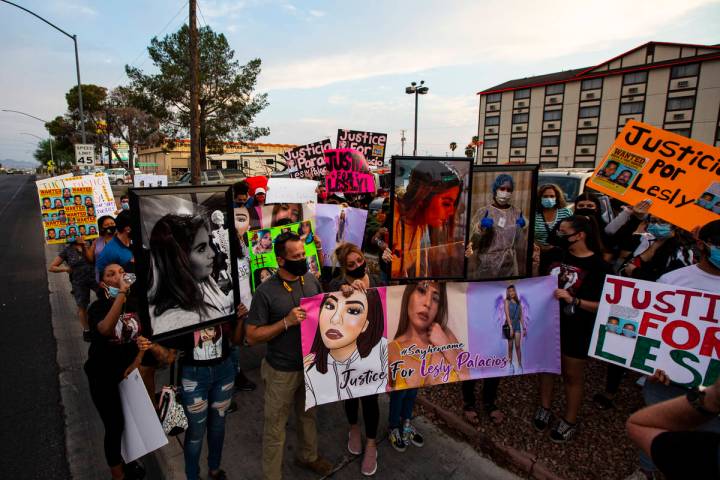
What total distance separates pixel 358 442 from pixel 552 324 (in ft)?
6.35

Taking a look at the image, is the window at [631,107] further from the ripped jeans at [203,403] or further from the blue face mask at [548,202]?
the ripped jeans at [203,403]

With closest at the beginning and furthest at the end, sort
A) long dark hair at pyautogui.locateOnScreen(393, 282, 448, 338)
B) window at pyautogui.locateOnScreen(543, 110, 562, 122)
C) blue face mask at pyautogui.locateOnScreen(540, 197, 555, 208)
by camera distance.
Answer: long dark hair at pyautogui.locateOnScreen(393, 282, 448, 338)
blue face mask at pyautogui.locateOnScreen(540, 197, 555, 208)
window at pyautogui.locateOnScreen(543, 110, 562, 122)

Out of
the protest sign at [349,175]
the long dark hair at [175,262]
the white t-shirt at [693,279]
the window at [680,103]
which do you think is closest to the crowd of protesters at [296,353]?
the white t-shirt at [693,279]

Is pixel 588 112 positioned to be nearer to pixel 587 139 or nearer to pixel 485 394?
pixel 587 139

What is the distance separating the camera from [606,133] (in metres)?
50.5

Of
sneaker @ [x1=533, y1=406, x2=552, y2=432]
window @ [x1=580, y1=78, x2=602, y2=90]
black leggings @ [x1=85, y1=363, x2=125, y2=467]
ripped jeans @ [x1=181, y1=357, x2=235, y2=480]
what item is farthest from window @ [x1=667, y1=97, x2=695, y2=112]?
black leggings @ [x1=85, y1=363, x2=125, y2=467]

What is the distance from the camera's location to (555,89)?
55219 mm

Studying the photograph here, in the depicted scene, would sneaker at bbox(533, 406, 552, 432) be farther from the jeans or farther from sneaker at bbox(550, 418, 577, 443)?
the jeans

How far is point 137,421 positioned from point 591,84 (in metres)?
63.0

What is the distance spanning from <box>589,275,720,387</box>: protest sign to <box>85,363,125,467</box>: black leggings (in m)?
3.46

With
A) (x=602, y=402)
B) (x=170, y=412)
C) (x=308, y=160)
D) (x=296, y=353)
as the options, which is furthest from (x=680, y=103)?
(x=170, y=412)

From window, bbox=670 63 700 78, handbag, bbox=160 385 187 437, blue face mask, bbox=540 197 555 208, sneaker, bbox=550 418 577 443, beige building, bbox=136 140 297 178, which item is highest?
window, bbox=670 63 700 78

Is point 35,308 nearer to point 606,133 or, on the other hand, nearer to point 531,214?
point 531,214

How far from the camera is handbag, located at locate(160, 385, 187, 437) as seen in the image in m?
2.58
